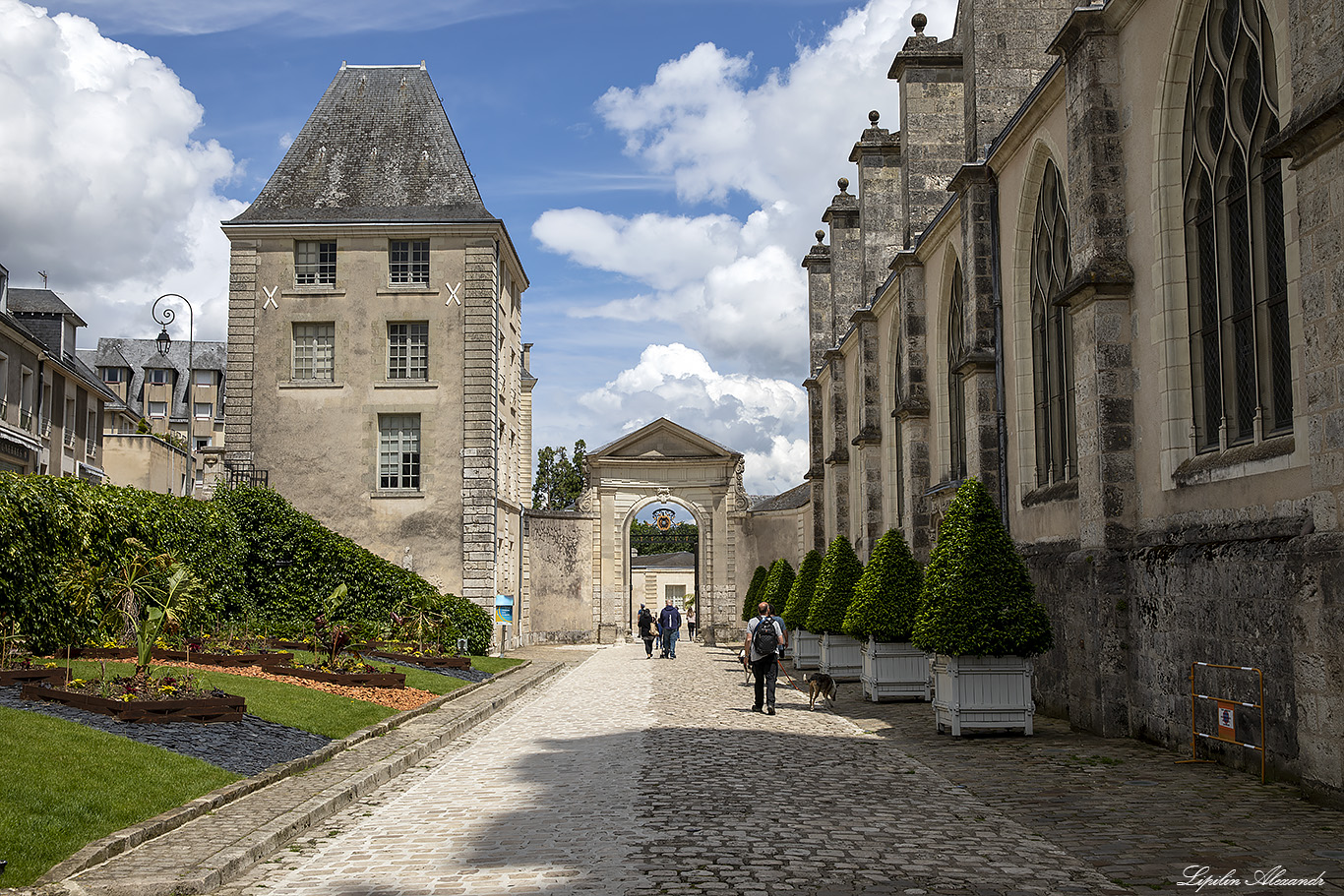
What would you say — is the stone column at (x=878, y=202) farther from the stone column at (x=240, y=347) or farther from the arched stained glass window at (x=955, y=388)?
the stone column at (x=240, y=347)

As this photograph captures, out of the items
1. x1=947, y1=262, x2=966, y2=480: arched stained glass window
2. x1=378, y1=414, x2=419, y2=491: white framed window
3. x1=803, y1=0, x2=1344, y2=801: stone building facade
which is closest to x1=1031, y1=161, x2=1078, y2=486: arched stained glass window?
x1=803, y1=0, x2=1344, y2=801: stone building facade

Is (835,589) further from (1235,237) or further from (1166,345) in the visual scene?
(1235,237)

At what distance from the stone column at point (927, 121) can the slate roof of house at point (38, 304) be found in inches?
1092

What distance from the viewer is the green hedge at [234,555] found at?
44.4 ft

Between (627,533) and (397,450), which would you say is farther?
(627,533)

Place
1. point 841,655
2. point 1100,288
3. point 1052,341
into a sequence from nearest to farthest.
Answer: point 1100,288, point 1052,341, point 841,655

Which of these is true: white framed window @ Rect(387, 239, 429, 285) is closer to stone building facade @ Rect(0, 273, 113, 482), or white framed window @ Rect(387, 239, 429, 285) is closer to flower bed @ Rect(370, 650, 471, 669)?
stone building facade @ Rect(0, 273, 113, 482)

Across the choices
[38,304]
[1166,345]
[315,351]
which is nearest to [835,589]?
[1166,345]

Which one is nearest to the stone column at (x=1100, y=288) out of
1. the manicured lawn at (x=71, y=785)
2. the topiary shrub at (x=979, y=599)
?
the topiary shrub at (x=979, y=599)

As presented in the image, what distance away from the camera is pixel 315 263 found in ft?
102

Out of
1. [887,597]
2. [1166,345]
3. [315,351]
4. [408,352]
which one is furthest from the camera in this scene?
[315,351]

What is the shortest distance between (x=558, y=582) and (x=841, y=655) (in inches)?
833

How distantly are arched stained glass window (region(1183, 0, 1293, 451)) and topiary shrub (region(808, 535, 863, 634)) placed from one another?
10179 millimetres

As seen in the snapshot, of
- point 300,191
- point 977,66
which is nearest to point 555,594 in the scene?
point 300,191
